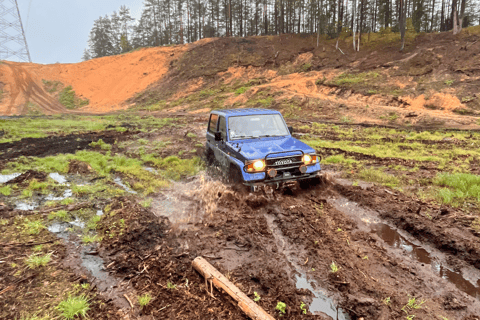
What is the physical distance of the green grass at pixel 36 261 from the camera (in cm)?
404

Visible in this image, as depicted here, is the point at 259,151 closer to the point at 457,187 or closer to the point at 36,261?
the point at 36,261

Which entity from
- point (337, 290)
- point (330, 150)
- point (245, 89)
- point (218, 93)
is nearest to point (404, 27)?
point (245, 89)

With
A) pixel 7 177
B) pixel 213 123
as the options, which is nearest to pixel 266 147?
pixel 213 123

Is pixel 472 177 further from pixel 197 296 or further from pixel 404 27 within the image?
pixel 404 27

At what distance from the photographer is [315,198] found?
642 centimetres

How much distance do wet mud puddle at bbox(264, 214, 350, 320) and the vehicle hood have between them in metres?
1.71

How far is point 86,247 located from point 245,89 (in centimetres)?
2835

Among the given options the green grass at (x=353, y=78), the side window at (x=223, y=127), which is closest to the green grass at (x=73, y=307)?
the side window at (x=223, y=127)

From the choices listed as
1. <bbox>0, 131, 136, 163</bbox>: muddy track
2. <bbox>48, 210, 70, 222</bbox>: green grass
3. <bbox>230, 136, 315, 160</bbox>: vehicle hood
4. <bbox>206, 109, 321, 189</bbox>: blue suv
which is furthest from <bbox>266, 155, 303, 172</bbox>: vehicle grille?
<bbox>0, 131, 136, 163</bbox>: muddy track

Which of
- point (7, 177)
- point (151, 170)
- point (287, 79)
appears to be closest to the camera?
point (7, 177)

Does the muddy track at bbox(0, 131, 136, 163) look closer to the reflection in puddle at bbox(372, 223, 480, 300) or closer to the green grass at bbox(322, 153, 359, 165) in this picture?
the green grass at bbox(322, 153, 359, 165)

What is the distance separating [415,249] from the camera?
470cm

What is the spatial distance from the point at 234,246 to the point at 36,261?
2.99 m

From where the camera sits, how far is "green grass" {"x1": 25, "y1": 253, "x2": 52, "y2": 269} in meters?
4.04
